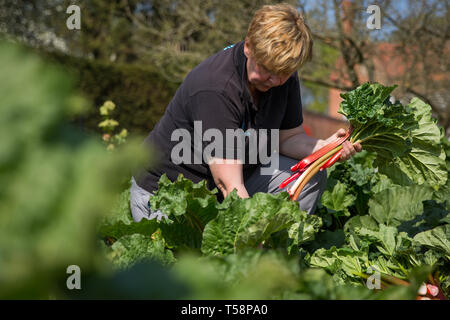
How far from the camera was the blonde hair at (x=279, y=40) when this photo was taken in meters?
2.22

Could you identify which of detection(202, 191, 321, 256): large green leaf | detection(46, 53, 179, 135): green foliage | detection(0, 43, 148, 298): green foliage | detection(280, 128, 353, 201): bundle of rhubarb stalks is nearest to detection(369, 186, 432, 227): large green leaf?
detection(280, 128, 353, 201): bundle of rhubarb stalks

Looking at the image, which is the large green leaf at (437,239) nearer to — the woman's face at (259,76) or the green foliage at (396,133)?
the green foliage at (396,133)

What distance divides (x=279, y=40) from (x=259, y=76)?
0.65ft

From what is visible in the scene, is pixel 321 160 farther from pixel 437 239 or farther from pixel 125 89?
pixel 125 89

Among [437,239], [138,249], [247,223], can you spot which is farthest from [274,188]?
[138,249]

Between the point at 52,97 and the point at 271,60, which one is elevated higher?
the point at 271,60

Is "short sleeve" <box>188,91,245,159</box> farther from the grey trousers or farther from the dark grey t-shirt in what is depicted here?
the grey trousers

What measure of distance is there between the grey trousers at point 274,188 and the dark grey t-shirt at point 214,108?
2.0 inches

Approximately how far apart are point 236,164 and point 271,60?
0.50m

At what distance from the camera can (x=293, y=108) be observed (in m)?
2.82

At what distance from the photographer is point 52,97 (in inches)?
22.7

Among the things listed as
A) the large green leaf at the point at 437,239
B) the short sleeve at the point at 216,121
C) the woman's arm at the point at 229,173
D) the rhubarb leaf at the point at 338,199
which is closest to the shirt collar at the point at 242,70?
the short sleeve at the point at 216,121
